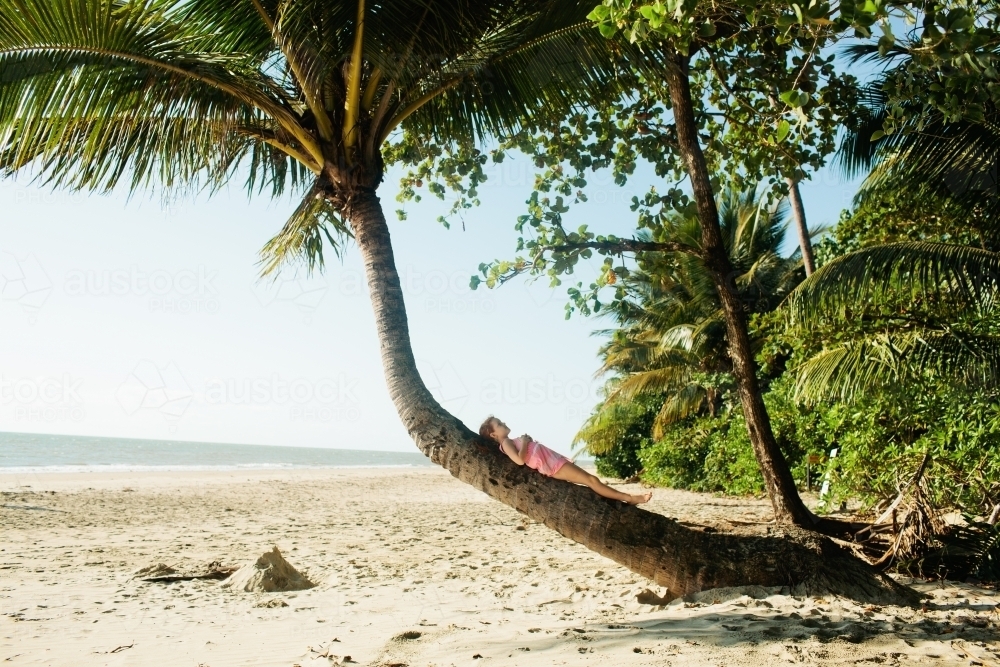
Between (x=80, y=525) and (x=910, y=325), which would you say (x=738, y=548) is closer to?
(x=910, y=325)

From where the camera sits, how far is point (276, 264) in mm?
7324

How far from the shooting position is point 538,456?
15.9 ft

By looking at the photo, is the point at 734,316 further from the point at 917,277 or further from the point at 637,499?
the point at 917,277

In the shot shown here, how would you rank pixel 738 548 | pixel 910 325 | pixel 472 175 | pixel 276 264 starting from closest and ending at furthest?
1. pixel 738 548
2. pixel 276 264
3. pixel 472 175
4. pixel 910 325

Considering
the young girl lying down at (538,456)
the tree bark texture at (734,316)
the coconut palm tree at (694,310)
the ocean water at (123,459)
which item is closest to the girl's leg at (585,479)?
the young girl lying down at (538,456)

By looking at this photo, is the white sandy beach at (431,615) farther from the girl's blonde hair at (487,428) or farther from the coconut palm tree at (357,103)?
the girl's blonde hair at (487,428)

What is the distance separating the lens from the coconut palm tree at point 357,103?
4582mm

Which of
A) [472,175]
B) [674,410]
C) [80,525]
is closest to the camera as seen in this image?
[472,175]

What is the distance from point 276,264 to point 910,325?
25.7ft

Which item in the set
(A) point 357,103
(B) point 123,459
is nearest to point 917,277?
(A) point 357,103

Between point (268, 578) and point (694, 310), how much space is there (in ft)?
50.6

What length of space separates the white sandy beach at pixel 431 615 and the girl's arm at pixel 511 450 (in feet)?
3.10

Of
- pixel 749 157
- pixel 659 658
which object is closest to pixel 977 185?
pixel 749 157

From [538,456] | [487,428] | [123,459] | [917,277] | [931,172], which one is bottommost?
[123,459]
